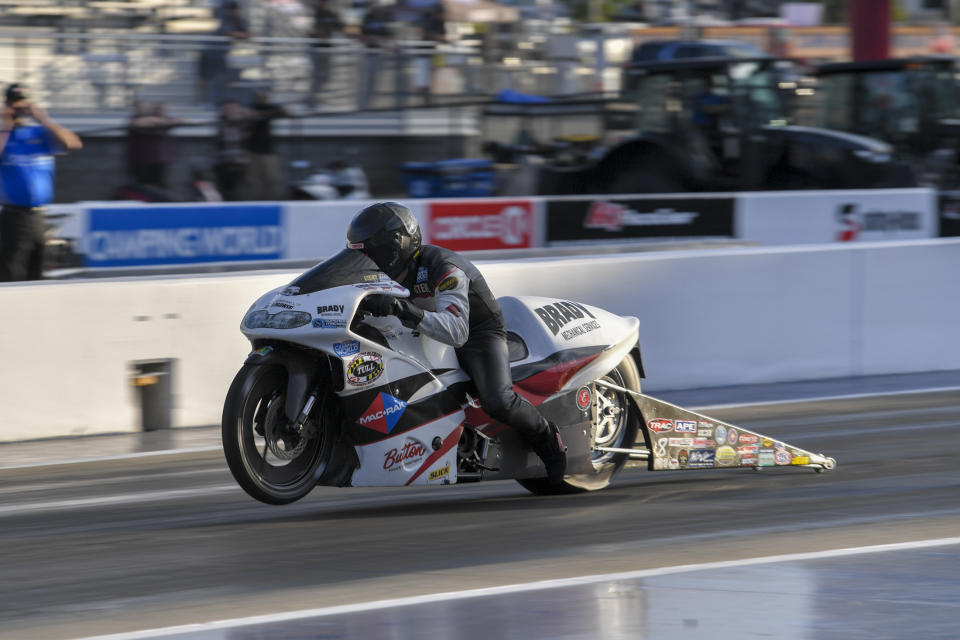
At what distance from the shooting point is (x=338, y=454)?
7.23m

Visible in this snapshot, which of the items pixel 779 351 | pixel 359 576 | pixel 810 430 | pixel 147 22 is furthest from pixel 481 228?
pixel 359 576

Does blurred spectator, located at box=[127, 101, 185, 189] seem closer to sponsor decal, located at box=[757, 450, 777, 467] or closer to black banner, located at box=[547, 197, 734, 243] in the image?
black banner, located at box=[547, 197, 734, 243]

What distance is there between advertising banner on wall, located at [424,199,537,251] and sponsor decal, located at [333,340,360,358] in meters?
10.7

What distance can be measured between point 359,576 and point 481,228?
12.2m

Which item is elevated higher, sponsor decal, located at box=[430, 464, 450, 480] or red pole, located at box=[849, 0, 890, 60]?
red pole, located at box=[849, 0, 890, 60]

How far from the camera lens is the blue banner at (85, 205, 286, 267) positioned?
626 inches

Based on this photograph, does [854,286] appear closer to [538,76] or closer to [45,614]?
[45,614]

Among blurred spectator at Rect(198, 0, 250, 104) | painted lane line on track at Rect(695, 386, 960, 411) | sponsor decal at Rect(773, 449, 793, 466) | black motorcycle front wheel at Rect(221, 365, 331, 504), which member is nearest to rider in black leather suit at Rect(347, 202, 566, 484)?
black motorcycle front wheel at Rect(221, 365, 331, 504)

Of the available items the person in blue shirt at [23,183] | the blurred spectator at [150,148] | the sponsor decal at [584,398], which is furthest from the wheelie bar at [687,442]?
the blurred spectator at [150,148]

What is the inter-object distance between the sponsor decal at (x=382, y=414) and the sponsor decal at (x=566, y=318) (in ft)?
3.82

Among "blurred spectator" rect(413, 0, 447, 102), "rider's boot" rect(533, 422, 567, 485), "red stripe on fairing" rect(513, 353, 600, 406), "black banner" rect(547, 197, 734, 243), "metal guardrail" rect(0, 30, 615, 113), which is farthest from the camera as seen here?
"blurred spectator" rect(413, 0, 447, 102)

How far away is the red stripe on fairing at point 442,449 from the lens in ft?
23.9

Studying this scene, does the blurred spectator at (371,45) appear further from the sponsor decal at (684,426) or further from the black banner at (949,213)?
the sponsor decal at (684,426)

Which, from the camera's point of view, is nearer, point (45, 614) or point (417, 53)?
point (45, 614)
